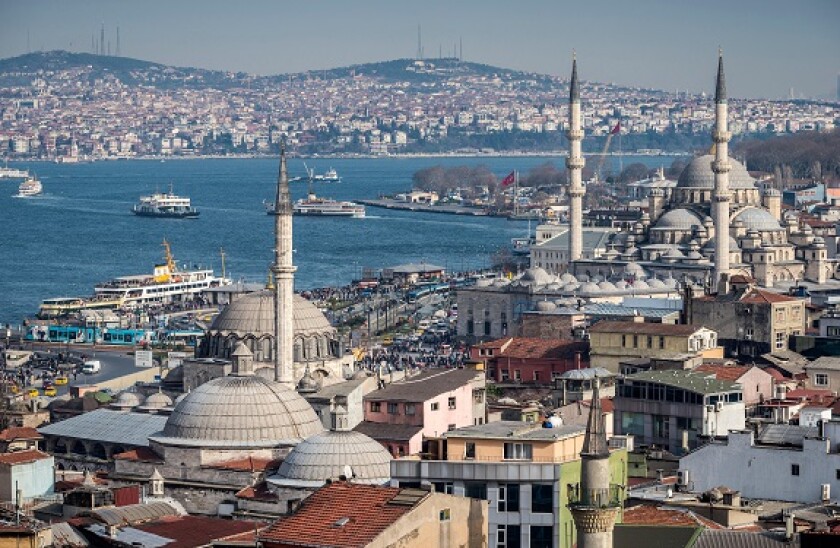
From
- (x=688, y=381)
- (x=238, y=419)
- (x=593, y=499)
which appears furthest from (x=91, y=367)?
(x=593, y=499)

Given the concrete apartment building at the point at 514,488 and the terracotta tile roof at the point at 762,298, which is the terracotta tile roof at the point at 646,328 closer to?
the terracotta tile roof at the point at 762,298

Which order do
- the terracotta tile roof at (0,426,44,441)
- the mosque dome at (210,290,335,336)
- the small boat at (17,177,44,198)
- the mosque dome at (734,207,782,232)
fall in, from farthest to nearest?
the small boat at (17,177,44,198)
the mosque dome at (734,207,782,232)
the mosque dome at (210,290,335,336)
the terracotta tile roof at (0,426,44,441)

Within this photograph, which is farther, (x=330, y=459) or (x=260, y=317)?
(x=260, y=317)

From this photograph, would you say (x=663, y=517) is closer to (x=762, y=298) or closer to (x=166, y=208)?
(x=762, y=298)

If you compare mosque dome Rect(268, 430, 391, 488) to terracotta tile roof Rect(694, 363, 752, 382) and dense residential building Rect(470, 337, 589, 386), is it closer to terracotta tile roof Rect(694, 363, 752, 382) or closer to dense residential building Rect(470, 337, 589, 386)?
terracotta tile roof Rect(694, 363, 752, 382)

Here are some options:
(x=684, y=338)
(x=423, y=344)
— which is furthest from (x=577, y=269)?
(x=684, y=338)

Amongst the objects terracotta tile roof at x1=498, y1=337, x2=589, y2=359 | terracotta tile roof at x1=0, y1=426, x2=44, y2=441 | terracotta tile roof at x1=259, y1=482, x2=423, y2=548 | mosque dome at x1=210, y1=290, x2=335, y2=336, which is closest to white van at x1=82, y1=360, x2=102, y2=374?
terracotta tile roof at x1=498, y1=337, x2=589, y2=359
